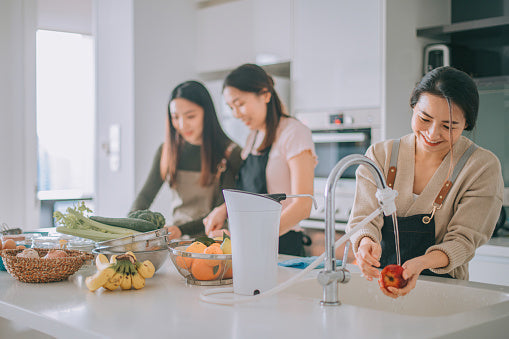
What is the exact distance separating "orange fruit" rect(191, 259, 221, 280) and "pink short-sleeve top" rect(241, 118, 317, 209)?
153 cm

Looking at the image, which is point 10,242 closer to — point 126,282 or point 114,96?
point 126,282

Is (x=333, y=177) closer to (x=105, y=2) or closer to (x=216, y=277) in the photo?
(x=216, y=277)

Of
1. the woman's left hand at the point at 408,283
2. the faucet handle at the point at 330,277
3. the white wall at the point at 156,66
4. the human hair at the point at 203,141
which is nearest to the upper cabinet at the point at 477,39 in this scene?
the human hair at the point at 203,141

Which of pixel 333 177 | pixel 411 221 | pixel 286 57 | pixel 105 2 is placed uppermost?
pixel 105 2

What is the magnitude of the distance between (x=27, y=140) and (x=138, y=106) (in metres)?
1.03

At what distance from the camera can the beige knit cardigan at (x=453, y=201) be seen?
5.40 ft

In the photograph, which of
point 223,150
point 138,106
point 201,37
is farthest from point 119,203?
point 201,37

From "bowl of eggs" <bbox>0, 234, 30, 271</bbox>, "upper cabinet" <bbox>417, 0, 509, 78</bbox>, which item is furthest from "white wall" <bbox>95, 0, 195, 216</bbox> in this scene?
"bowl of eggs" <bbox>0, 234, 30, 271</bbox>

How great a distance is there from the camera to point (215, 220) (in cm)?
331

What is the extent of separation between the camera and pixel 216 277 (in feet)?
4.95

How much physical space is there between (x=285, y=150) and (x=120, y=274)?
5.67 ft

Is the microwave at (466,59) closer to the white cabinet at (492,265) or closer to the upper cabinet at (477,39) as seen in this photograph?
the upper cabinet at (477,39)

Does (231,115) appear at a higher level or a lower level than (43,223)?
higher

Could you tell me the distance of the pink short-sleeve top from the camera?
3.02 metres
